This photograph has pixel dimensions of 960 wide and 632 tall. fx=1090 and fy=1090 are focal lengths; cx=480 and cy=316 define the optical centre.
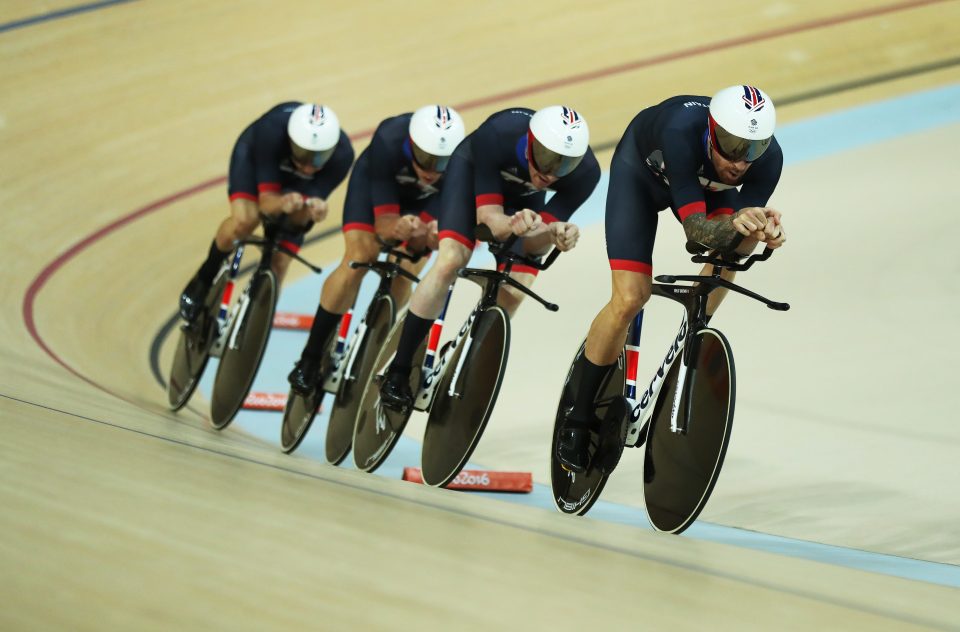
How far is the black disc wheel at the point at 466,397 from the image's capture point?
3.20 metres

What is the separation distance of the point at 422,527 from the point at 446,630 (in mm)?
638

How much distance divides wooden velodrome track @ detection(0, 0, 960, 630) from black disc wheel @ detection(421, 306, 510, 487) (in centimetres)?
→ 59

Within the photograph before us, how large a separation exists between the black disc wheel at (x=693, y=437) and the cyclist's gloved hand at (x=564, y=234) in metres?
0.47

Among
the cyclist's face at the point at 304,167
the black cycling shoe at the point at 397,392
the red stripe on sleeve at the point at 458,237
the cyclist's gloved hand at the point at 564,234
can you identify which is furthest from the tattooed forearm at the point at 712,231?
the cyclist's face at the point at 304,167

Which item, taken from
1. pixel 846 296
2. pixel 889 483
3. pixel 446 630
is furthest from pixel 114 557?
pixel 846 296

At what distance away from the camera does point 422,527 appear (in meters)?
1.56

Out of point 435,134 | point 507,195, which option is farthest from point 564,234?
point 435,134

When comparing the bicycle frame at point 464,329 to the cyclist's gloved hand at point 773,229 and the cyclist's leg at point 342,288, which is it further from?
the cyclist's gloved hand at point 773,229

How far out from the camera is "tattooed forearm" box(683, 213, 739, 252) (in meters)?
2.41

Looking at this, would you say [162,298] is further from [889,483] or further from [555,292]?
[889,483]

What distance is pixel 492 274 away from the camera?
10.6ft

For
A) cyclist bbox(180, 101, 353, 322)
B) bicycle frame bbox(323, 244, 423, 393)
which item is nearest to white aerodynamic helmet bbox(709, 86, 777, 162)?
bicycle frame bbox(323, 244, 423, 393)

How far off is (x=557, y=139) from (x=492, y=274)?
0.46m

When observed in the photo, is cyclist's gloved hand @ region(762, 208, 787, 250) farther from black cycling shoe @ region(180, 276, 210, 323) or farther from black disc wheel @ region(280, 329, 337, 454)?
black cycling shoe @ region(180, 276, 210, 323)
